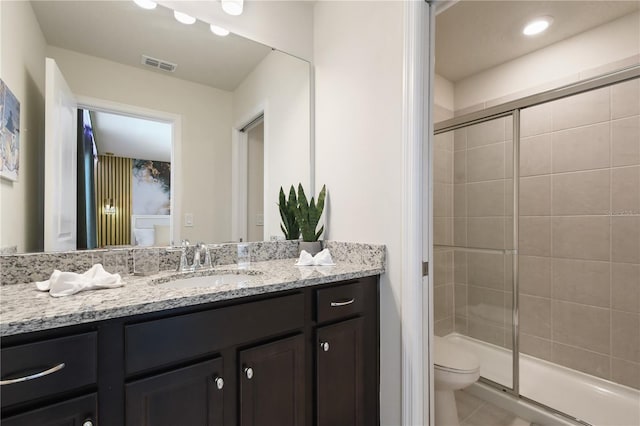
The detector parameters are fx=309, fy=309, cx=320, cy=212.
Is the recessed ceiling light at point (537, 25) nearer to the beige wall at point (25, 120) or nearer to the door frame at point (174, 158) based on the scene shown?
the door frame at point (174, 158)

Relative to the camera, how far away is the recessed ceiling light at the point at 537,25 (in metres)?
1.94

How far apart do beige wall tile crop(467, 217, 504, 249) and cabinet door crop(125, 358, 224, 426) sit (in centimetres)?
224

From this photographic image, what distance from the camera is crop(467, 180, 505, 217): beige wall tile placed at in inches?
94.1

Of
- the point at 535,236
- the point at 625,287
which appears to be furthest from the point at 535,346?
the point at 535,236

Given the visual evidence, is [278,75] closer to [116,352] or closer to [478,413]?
[116,352]

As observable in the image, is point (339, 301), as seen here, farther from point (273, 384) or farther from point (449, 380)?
point (449, 380)

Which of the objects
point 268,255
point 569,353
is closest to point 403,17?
point 268,255

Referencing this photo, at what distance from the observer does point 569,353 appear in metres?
2.20

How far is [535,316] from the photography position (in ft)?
7.75

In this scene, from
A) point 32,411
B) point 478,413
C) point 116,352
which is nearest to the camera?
point 32,411

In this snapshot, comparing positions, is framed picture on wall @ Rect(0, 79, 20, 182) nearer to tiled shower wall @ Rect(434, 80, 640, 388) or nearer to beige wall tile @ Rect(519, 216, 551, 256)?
tiled shower wall @ Rect(434, 80, 640, 388)

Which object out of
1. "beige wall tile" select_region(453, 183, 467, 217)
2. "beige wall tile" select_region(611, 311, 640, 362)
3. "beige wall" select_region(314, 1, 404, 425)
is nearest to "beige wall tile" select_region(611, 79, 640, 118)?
"beige wall tile" select_region(453, 183, 467, 217)

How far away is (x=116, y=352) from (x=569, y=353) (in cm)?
276

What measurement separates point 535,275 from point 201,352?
247 cm
